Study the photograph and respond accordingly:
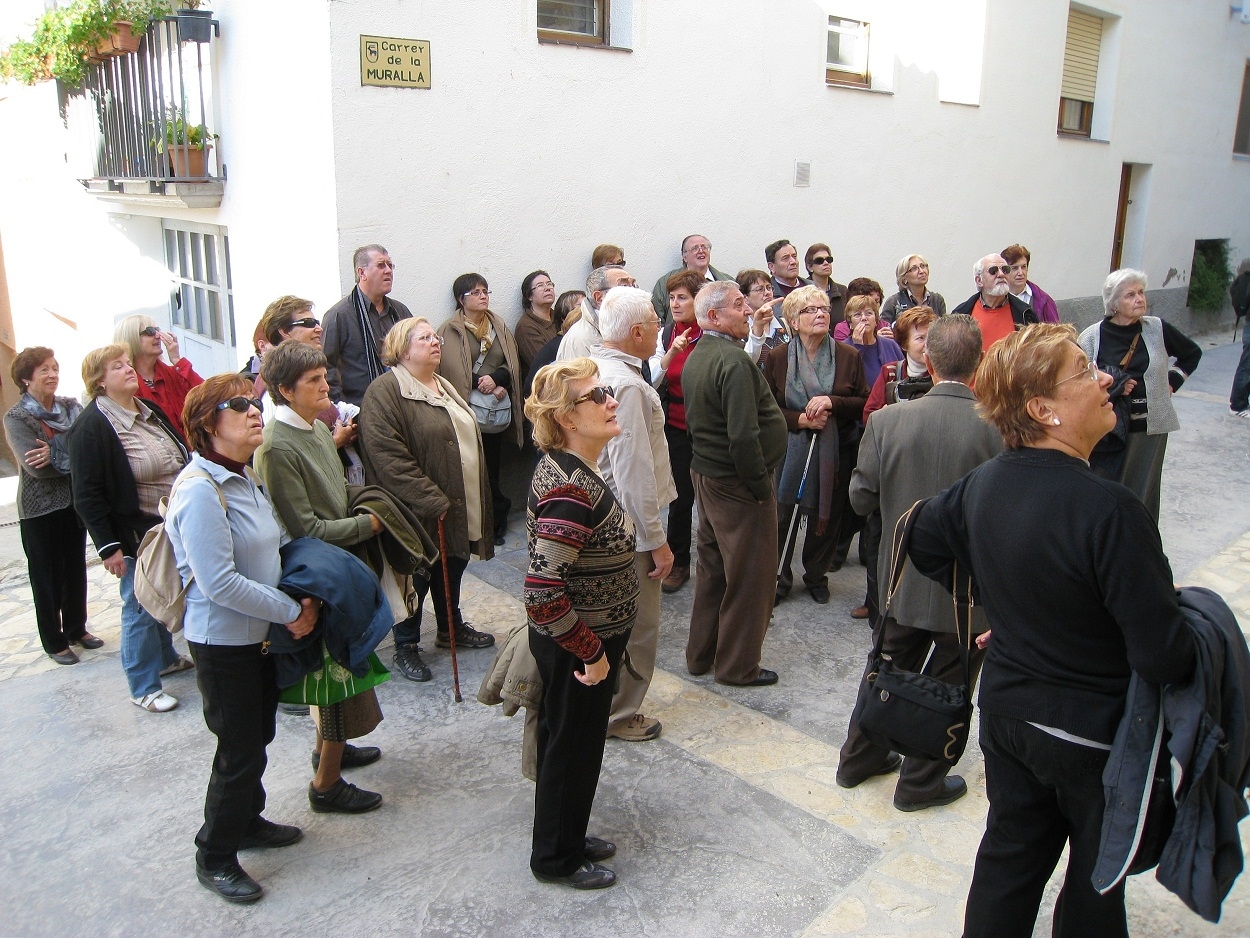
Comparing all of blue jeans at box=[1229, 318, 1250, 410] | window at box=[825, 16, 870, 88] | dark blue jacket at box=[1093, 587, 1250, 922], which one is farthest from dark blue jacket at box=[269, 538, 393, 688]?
blue jeans at box=[1229, 318, 1250, 410]

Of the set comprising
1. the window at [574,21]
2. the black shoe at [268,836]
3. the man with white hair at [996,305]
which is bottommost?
the black shoe at [268,836]

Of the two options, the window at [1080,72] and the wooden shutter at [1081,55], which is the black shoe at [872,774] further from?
the wooden shutter at [1081,55]

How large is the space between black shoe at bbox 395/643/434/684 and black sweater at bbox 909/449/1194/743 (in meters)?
2.94

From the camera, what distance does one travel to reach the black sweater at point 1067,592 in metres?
2.18

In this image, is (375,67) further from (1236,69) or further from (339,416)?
(1236,69)

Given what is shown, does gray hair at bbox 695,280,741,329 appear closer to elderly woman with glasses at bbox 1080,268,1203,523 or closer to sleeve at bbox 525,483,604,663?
sleeve at bbox 525,483,604,663

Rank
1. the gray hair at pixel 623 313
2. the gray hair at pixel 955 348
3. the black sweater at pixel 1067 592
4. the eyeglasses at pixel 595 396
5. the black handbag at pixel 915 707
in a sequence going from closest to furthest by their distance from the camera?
the black sweater at pixel 1067 592 → the black handbag at pixel 915 707 → the eyeglasses at pixel 595 396 → the gray hair at pixel 955 348 → the gray hair at pixel 623 313

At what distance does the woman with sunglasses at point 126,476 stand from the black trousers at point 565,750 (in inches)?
87.4

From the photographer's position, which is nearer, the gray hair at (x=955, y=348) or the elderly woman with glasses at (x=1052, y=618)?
the elderly woman with glasses at (x=1052, y=618)

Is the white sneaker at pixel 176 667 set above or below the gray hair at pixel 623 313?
below

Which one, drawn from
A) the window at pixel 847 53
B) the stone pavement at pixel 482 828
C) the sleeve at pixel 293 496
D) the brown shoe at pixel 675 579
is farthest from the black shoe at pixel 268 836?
the window at pixel 847 53

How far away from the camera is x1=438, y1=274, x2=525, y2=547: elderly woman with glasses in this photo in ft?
20.5

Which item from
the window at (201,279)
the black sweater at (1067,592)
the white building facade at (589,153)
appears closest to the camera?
the black sweater at (1067,592)

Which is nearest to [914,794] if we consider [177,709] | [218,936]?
[218,936]
